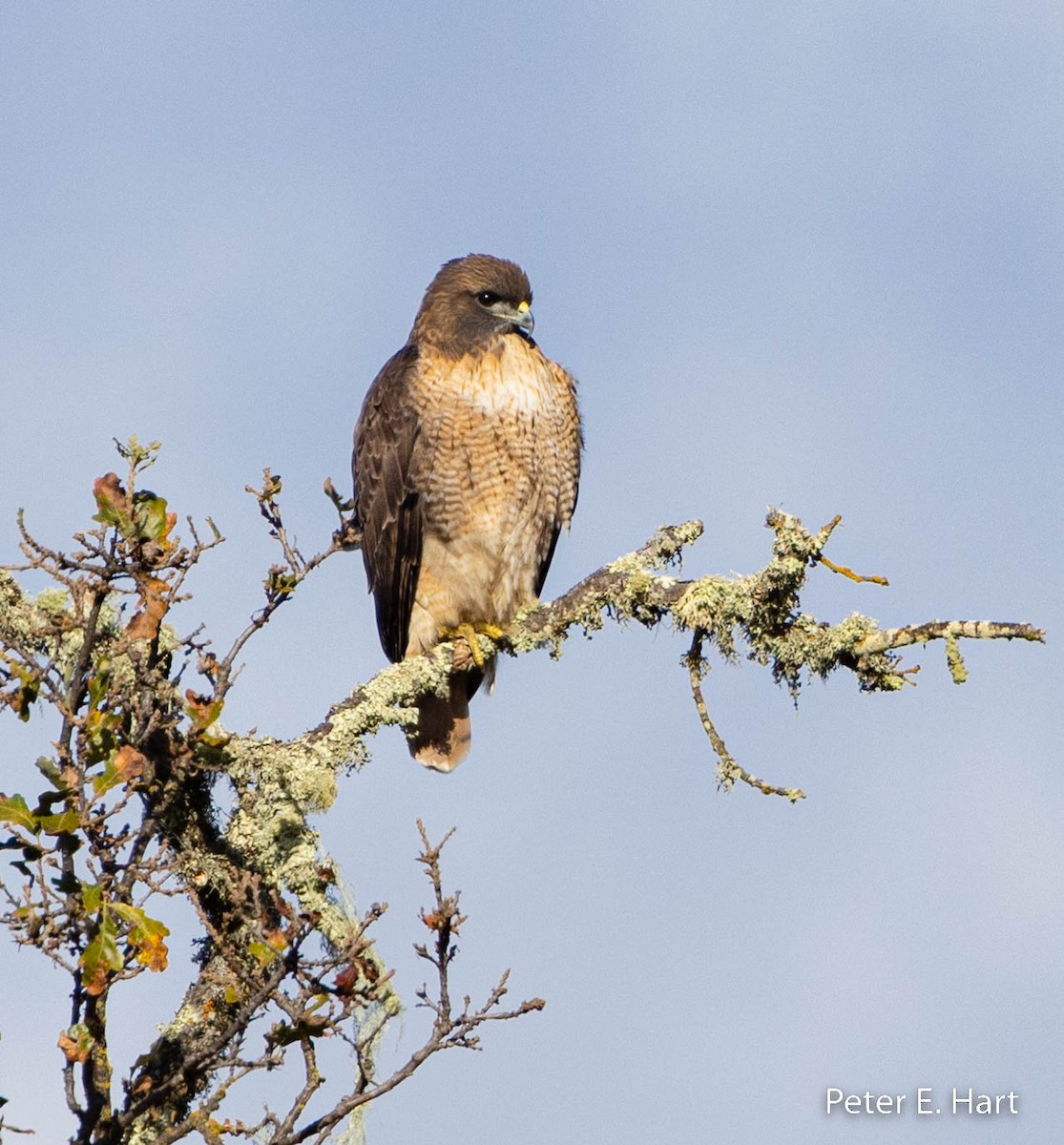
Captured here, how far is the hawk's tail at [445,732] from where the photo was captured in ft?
22.3

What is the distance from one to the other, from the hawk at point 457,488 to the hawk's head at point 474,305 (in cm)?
1

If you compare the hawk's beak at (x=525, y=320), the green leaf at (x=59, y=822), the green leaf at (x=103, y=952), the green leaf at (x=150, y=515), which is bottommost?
the green leaf at (x=103, y=952)

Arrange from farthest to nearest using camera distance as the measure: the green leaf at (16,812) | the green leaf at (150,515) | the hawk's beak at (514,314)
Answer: the hawk's beak at (514,314) → the green leaf at (150,515) → the green leaf at (16,812)

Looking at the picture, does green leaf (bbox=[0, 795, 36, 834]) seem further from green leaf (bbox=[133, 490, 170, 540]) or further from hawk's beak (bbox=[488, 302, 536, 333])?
hawk's beak (bbox=[488, 302, 536, 333])

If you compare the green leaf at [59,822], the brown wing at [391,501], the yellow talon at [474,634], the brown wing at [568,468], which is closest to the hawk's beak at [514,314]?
the brown wing at [568,468]

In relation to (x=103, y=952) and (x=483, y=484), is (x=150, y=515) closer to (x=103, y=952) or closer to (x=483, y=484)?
(x=103, y=952)

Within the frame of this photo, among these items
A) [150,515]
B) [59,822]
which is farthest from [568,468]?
[59,822]

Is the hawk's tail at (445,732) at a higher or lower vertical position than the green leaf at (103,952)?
higher

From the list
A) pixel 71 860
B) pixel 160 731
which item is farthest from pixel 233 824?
pixel 71 860

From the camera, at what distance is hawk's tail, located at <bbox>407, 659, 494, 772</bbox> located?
6797 mm

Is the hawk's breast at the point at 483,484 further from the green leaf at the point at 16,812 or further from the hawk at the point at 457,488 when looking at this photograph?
the green leaf at the point at 16,812

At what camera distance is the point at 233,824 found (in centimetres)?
446

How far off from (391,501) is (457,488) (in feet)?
0.97

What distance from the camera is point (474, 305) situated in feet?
22.7
